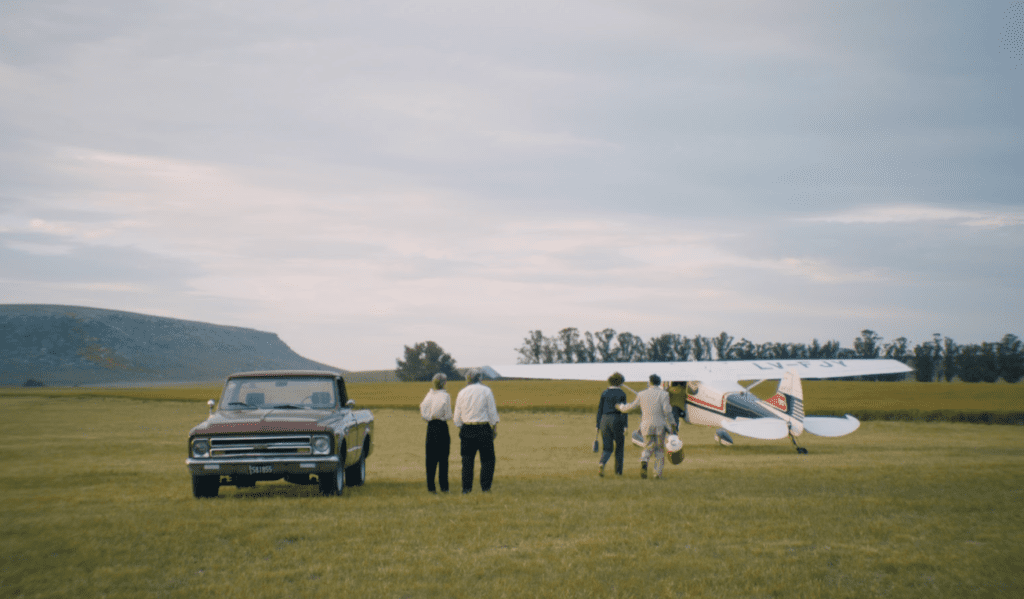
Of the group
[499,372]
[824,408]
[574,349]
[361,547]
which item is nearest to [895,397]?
[824,408]

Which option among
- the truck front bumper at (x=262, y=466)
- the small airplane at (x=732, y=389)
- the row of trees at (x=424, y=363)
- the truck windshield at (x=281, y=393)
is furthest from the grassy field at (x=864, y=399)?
the row of trees at (x=424, y=363)

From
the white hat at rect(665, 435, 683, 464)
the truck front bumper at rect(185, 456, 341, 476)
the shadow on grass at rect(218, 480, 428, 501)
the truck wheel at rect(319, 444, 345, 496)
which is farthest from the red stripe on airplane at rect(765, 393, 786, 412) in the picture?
the truck front bumper at rect(185, 456, 341, 476)

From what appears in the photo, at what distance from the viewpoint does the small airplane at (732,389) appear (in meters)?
22.7

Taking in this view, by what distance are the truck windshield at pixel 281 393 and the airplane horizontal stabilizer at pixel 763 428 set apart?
11.8m

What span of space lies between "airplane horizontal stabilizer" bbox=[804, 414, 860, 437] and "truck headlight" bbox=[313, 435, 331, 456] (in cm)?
1514

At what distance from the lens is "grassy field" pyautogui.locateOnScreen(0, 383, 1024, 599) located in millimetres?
7246

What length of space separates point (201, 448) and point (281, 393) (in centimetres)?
218

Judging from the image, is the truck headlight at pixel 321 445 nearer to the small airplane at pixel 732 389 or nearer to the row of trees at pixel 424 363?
the small airplane at pixel 732 389

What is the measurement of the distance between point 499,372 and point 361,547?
448 inches

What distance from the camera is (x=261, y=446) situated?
12727 millimetres

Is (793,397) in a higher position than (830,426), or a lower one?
higher

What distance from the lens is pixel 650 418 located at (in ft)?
53.4

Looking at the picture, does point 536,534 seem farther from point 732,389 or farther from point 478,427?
point 732,389

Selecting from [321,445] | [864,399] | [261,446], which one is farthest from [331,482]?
[864,399]
